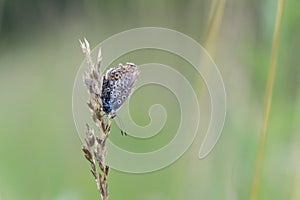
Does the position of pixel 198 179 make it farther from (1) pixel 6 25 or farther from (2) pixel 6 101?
(1) pixel 6 25

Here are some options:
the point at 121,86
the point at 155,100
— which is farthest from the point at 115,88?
the point at 155,100

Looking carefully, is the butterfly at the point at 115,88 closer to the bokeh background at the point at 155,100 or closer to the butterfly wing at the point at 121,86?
the butterfly wing at the point at 121,86

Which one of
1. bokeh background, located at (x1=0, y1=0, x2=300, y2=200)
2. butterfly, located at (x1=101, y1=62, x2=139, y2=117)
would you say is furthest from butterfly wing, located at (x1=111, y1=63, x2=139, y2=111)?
bokeh background, located at (x1=0, y1=0, x2=300, y2=200)

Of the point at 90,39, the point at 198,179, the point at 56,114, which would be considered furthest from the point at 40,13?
the point at 198,179

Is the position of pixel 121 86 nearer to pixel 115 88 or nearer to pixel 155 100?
pixel 115 88

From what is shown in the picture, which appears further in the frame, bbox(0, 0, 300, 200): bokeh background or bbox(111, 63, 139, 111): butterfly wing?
bbox(0, 0, 300, 200): bokeh background

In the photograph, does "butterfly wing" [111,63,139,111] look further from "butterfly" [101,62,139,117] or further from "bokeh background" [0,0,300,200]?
"bokeh background" [0,0,300,200]

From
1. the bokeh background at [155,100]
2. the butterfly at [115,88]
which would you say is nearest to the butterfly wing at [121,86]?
the butterfly at [115,88]
